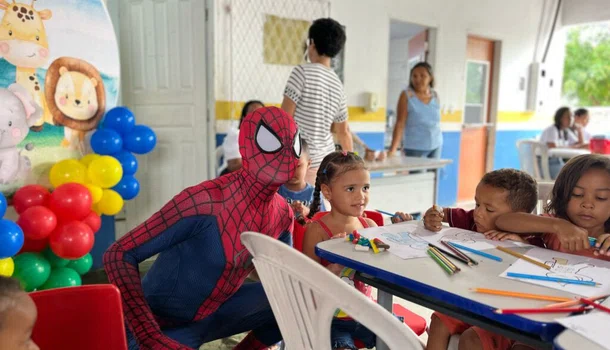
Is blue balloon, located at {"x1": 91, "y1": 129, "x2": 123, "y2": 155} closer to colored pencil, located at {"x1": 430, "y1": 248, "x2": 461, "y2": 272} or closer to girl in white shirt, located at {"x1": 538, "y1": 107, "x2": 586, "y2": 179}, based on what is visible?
colored pencil, located at {"x1": 430, "y1": 248, "x2": 461, "y2": 272}

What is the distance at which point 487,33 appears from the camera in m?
5.58

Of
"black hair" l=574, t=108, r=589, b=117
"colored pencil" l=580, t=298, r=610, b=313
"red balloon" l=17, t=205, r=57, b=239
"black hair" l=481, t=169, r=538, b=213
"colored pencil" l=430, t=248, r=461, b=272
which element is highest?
"black hair" l=574, t=108, r=589, b=117

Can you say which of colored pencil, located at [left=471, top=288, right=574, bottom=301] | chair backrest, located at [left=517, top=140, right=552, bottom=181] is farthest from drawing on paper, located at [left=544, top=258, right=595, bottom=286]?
chair backrest, located at [left=517, top=140, right=552, bottom=181]

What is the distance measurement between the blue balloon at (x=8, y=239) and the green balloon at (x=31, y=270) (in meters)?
0.22

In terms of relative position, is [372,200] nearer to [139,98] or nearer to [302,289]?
[139,98]

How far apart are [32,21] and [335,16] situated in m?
2.58

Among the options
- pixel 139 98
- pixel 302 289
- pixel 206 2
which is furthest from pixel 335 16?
pixel 302 289

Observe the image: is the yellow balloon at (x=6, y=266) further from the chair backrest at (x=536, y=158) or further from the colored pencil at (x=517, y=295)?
the chair backrest at (x=536, y=158)

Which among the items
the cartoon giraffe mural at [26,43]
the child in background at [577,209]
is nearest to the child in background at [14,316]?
the child in background at [577,209]

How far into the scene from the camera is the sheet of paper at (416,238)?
114cm

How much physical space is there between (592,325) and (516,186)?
0.74 m

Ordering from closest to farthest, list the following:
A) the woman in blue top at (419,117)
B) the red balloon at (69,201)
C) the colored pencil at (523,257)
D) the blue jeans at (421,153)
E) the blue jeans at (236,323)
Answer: the colored pencil at (523,257) < the blue jeans at (236,323) < the red balloon at (69,201) < the woman in blue top at (419,117) < the blue jeans at (421,153)

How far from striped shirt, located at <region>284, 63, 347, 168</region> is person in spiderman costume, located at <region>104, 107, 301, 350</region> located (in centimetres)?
123

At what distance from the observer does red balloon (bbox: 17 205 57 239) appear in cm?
209
